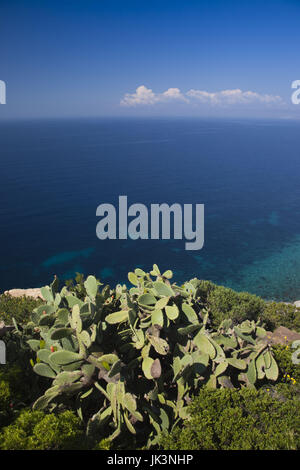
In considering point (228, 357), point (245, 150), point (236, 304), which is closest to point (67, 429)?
point (228, 357)

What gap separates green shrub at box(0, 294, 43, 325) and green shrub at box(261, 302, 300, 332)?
8.90 m

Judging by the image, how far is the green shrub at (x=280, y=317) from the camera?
12.2 meters

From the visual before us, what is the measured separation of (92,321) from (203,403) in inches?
87.8

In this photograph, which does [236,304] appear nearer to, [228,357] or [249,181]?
[228,357]

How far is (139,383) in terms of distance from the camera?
18.1 ft

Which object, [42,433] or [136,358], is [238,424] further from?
[42,433]

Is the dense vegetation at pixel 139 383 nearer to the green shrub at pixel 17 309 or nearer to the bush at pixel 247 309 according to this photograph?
the green shrub at pixel 17 309

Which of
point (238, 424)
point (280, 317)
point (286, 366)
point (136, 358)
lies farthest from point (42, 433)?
point (280, 317)

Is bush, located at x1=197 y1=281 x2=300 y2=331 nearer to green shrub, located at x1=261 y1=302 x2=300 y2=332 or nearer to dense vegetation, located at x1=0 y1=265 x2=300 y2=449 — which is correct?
green shrub, located at x1=261 y1=302 x2=300 y2=332

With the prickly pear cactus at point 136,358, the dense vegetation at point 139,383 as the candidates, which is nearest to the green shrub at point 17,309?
the dense vegetation at point 139,383

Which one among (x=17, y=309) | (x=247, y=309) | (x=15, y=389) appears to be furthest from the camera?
(x=247, y=309)

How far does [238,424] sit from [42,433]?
2861mm

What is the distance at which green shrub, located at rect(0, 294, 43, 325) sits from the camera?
10902 millimetres

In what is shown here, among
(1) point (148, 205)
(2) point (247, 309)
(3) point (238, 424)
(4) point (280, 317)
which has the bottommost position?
(4) point (280, 317)
